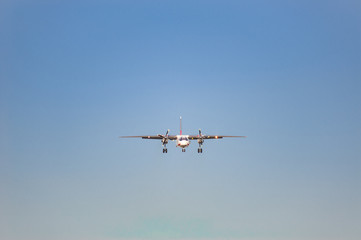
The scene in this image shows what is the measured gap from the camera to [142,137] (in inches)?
6767

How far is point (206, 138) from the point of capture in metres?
172

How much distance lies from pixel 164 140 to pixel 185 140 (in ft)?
25.8

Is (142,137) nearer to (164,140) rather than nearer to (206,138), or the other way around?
(164,140)

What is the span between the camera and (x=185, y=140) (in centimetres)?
16500

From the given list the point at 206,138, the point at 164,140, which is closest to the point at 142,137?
the point at 164,140

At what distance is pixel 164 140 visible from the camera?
559 feet

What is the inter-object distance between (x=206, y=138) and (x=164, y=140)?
11943 mm

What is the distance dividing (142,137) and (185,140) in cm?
1396

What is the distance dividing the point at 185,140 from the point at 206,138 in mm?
8944
